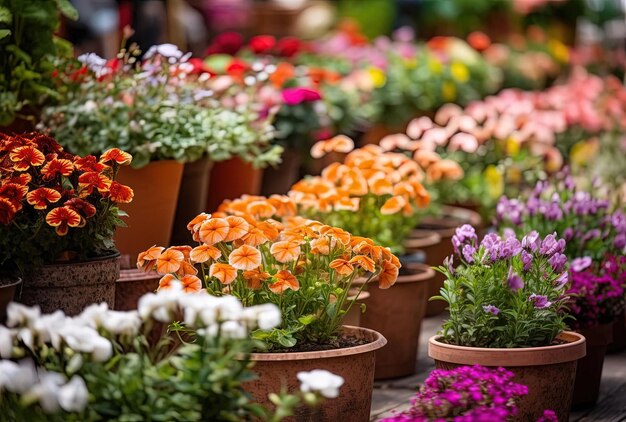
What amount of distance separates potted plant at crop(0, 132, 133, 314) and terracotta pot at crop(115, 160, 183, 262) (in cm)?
76

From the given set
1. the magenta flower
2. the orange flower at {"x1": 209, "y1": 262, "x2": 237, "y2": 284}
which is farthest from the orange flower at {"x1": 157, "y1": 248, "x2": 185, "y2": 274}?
the magenta flower

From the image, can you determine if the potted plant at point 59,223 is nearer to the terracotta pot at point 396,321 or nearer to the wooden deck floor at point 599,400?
the wooden deck floor at point 599,400

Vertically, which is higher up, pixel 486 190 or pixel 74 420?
pixel 486 190

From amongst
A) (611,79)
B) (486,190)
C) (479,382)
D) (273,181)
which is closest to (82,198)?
(479,382)

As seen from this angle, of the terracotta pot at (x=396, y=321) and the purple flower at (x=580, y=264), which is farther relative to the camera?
the terracotta pot at (x=396, y=321)

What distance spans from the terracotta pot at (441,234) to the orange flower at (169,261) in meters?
2.09

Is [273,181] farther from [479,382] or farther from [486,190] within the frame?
[479,382]

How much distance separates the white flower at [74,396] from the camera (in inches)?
90.7

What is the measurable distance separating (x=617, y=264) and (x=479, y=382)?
1.66 metres

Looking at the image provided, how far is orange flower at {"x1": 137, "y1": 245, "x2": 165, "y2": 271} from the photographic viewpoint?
10.9 feet

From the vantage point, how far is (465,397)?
2781 millimetres

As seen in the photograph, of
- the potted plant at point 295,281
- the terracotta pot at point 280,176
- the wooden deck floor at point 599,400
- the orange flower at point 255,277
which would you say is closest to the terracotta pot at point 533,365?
the potted plant at point 295,281

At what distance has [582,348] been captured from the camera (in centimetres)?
351

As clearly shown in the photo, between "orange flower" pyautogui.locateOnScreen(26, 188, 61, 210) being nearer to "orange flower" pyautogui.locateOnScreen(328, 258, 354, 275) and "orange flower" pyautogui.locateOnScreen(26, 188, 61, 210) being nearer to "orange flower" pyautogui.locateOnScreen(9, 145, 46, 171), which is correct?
"orange flower" pyautogui.locateOnScreen(9, 145, 46, 171)
